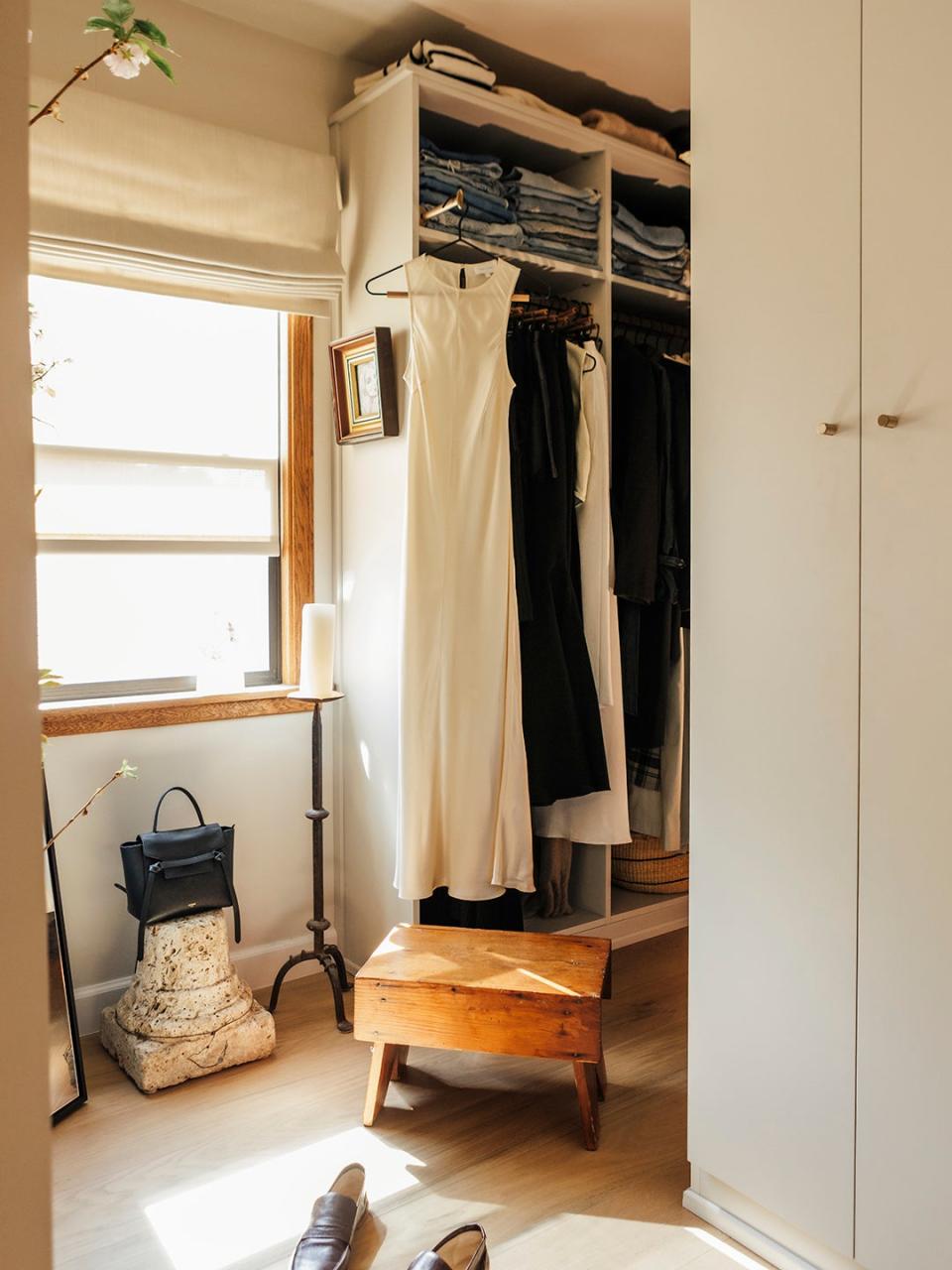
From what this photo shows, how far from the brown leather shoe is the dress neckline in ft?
7.05

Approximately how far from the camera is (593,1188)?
2.02 metres

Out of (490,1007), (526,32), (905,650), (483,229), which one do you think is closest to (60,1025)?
(490,1007)

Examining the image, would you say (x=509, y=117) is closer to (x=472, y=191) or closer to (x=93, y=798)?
(x=472, y=191)

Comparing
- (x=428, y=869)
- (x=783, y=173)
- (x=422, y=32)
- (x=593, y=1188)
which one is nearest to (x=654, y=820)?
(x=428, y=869)

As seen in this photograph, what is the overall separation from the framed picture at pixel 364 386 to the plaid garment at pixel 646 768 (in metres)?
1.37

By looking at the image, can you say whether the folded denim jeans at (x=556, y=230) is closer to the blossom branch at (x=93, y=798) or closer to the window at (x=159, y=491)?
the window at (x=159, y=491)

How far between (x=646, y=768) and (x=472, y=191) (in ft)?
6.08

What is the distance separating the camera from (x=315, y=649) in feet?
9.19

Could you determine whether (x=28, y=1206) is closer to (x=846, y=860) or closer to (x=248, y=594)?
(x=846, y=860)

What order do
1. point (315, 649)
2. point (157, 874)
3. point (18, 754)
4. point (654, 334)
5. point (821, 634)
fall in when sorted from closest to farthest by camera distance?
point (18, 754) → point (821, 634) → point (157, 874) → point (315, 649) → point (654, 334)

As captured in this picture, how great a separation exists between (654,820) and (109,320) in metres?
2.24

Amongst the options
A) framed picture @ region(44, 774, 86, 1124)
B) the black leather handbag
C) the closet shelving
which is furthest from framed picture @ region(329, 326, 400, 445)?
framed picture @ region(44, 774, 86, 1124)

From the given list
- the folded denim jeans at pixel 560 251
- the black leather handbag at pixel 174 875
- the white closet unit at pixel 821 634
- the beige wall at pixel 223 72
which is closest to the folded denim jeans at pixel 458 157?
the folded denim jeans at pixel 560 251

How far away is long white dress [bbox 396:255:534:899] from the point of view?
2705mm
